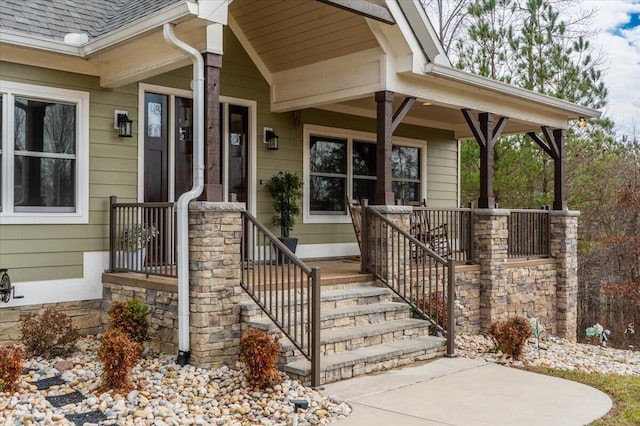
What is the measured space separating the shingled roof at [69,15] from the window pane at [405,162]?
18.3 ft

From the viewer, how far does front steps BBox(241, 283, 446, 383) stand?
573 cm

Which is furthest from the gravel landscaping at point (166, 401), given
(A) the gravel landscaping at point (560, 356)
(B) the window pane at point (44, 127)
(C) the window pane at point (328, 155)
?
(C) the window pane at point (328, 155)

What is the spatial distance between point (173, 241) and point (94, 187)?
1.44m

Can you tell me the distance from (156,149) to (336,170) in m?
3.37

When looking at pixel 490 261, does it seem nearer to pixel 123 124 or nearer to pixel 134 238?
pixel 134 238

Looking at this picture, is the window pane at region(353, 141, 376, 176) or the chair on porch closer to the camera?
the chair on porch

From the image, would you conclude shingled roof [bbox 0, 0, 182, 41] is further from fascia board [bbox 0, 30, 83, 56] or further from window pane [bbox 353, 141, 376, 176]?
window pane [bbox 353, 141, 376, 176]

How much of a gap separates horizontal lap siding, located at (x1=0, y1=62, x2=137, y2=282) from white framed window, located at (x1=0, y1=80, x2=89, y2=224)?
3.3 inches

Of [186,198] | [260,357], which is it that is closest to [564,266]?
[260,357]

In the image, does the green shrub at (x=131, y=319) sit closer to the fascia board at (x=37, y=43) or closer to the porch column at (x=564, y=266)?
the fascia board at (x=37, y=43)

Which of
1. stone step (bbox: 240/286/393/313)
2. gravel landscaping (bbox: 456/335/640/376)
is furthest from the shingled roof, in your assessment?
gravel landscaping (bbox: 456/335/640/376)

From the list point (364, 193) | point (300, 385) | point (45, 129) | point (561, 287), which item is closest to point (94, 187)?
point (45, 129)

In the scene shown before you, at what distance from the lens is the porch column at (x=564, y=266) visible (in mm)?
10766

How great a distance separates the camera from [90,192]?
23.7ft
